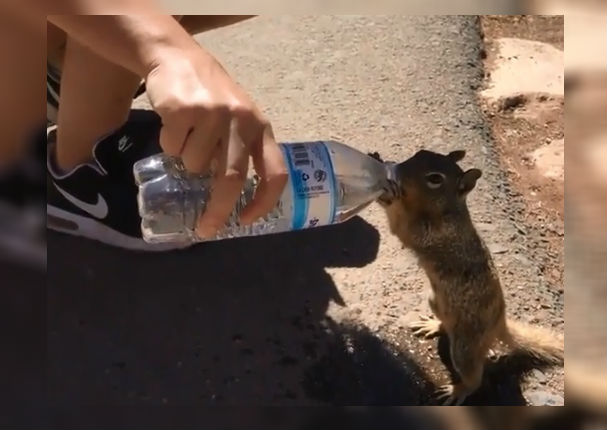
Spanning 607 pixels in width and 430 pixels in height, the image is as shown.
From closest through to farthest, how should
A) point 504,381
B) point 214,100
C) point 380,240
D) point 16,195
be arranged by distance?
point 214,100
point 16,195
point 504,381
point 380,240

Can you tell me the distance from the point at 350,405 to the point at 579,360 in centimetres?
35

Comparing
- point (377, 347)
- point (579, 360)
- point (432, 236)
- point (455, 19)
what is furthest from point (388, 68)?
point (579, 360)

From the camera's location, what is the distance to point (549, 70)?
55.8 inches

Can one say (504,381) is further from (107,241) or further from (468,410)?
(107,241)

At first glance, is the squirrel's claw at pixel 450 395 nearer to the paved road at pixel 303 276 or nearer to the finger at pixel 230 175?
the paved road at pixel 303 276

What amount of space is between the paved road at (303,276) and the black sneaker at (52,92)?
7.6 inches

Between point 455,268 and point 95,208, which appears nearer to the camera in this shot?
point 455,268

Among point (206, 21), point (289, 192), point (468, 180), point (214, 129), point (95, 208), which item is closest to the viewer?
point (214, 129)

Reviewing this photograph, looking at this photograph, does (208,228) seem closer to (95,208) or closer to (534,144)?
(95,208)

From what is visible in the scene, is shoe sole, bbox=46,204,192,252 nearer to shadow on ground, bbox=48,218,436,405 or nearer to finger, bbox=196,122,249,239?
shadow on ground, bbox=48,218,436,405

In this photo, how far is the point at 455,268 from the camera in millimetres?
1375

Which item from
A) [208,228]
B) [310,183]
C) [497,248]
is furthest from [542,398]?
[208,228]

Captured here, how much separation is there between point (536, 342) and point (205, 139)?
674 millimetres

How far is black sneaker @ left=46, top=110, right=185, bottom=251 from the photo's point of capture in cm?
145
